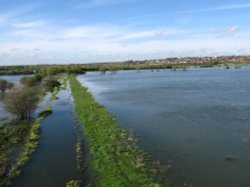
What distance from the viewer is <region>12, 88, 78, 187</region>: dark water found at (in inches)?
720

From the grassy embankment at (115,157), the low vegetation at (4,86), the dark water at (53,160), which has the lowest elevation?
the dark water at (53,160)

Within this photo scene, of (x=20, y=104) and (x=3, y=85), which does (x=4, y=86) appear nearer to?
(x=3, y=85)

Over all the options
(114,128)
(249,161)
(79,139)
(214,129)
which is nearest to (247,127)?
(214,129)

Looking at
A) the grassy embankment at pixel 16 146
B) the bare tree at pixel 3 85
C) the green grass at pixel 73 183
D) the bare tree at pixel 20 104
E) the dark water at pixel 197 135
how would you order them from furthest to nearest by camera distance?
the bare tree at pixel 3 85 → the bare tree at pixel 20 104 → the grassy embankment at pixel 16 146 → the dark water at pixel 197 135 → the green grass at pixel 73 183

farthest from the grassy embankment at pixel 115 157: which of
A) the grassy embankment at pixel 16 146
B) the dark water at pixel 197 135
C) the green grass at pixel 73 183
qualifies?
the grassy embankment at pixel 16 146

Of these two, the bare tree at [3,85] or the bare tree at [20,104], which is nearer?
the bare tree at [20,104]

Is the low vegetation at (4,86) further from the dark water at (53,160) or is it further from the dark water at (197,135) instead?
the dark water at (53,160)

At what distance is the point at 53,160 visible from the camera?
2180 centimetres

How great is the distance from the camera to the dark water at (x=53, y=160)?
18297 millimetres

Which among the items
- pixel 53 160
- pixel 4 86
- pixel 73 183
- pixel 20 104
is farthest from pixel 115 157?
pixel 4 86

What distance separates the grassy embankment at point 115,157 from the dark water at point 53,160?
1.47m

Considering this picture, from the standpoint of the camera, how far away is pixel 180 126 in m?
29.3

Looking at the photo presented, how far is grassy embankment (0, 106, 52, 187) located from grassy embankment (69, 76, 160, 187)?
4598mm

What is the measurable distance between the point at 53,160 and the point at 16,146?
5435mm
